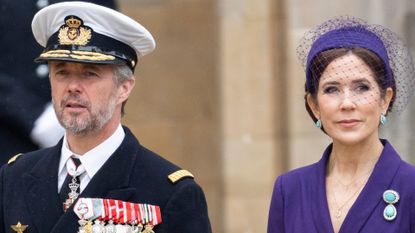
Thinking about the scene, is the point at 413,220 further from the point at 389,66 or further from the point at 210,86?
the point at 210,86

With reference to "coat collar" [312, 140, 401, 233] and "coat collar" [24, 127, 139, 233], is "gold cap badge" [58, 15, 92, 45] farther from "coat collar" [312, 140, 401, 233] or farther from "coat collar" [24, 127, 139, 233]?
"coat collar" [312, 140, 401, 233]

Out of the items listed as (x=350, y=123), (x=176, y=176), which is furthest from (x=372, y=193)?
(x=176, y=176)

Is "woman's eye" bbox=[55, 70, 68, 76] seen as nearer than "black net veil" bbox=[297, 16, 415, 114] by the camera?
No

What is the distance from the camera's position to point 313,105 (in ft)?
17.8

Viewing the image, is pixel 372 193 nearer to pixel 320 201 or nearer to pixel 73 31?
pixel 320 201

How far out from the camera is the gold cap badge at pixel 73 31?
18.3 ft

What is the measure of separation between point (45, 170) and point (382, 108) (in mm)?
1238

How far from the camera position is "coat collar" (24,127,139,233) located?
5.41 m

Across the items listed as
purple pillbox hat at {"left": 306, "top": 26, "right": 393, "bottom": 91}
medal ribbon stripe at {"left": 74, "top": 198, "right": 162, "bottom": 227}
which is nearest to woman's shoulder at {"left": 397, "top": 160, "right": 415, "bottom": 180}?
purple pillbox hat at {"left": 306, "top": 26, "right": 393, "bottom": 91}

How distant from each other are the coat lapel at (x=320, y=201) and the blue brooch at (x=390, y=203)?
0.20 metres

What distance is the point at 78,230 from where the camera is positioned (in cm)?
537

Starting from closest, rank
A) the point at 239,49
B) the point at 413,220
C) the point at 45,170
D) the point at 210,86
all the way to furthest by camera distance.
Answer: the point at 413,220 < the point at 45,170 < the point at 239,49 < the point at 210,86

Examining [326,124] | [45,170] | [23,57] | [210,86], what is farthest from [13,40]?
[210,86]

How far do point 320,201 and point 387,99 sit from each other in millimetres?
426
